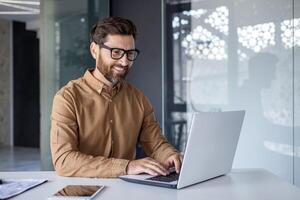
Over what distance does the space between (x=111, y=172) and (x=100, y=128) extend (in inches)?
12.0

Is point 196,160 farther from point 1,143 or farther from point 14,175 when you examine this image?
point 1,143

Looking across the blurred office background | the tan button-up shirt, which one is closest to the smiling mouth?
the tan button-up shirt

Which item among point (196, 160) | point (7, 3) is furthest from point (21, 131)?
point (196, 160)

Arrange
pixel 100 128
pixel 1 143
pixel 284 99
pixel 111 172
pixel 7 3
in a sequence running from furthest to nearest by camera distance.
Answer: pixel 1 143, pixel 7 3, pixel 284 99, pixel 100 128, pixel 111 172

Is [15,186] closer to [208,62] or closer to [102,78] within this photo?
[102,78]

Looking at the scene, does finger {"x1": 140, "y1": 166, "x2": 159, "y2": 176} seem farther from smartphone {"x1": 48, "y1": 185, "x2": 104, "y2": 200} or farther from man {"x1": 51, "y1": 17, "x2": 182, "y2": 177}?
smartphone {"x1": 48, "y1": 185, "x2": 104, "y2": 200}

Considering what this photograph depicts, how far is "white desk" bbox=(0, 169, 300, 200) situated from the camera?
4.38 feet

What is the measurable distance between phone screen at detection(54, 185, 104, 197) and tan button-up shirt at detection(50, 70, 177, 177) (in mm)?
173

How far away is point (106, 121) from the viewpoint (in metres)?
1.88

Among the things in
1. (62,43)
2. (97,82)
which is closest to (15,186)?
(97,82)

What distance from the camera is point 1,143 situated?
9.05 m

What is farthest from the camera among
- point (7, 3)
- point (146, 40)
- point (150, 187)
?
point (7, 3)

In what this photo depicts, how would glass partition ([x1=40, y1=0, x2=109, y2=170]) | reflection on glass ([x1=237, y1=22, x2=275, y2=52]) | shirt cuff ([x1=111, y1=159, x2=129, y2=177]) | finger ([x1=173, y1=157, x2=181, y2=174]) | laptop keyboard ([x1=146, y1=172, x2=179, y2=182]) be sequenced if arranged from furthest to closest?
glass partition ([x1=40, y1=0, x2=109, y2=170]), reflection on glass ([x1=237, y1=22, x2=275, y2=52]), finger ([x1=173, y1=157, x2=181, y2=174]), shirt cuff ([x1=111, y1=159, x2=129, y2=177]), laptop keyboard ([x1=146, y1=172, x2=179, y2=182])

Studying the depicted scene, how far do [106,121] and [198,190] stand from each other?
622 millimetres
